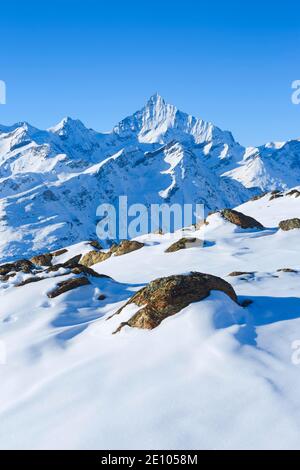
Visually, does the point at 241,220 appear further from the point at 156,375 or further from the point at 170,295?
the point at 156,375

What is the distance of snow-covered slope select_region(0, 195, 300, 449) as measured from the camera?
766 cm

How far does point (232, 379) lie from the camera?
8.73 meters

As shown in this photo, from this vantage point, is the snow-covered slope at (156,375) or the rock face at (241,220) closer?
the snow-covered slope at (156,375)

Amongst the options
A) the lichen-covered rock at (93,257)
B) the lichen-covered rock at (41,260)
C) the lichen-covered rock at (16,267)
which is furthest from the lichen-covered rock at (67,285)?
the lichen-covered rock at (41,260)

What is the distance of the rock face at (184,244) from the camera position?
27625 mm

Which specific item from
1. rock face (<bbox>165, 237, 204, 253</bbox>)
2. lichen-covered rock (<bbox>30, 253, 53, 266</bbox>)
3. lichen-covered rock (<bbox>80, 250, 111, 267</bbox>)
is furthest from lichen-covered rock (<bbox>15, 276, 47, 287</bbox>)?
lichen-covered rock (<bbox>30, 253, 53, 266</bbox>)

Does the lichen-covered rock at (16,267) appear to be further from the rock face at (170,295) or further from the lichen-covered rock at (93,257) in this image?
the rock face at (170,295)

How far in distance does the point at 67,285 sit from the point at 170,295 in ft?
19.7

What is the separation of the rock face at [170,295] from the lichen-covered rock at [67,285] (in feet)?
13.9

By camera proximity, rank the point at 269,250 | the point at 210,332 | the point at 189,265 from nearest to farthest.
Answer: the point at 210,332
the point at 189,265
the point at 269,250

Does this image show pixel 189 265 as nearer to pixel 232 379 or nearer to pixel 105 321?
pixel 105 321

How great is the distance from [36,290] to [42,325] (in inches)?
136

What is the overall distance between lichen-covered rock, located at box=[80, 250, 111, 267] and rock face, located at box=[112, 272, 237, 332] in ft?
62.5
